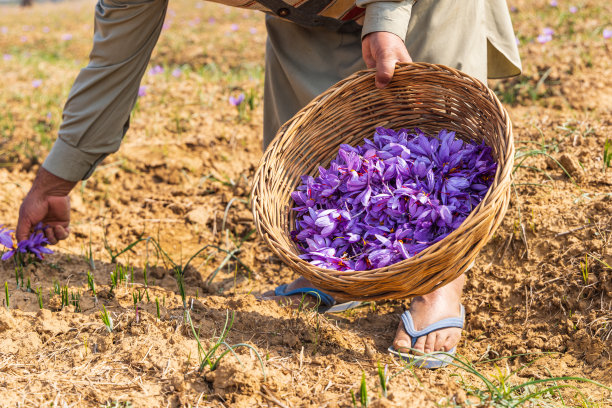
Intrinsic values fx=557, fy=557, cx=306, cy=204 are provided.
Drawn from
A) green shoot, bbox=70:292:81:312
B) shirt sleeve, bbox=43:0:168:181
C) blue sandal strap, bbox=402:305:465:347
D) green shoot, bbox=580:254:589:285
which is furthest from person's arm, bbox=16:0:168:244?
green shoot, bbox=580:254:589:285

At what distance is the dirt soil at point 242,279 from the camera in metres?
1.46

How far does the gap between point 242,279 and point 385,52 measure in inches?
45.0

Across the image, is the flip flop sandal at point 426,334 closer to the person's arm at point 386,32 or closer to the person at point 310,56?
the person at point 310,56

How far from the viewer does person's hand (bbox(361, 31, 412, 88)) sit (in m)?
1.65

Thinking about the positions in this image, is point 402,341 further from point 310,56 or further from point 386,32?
point 310,56

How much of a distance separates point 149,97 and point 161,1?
1924 mm

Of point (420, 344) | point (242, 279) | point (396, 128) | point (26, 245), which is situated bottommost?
point (242, 279)

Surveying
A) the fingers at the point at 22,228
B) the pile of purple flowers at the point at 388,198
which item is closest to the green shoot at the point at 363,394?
the pile of purple flowers at the point at 388,198

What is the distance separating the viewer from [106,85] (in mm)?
1955

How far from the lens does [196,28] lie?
7.73 meters

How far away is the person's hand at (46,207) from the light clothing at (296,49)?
57 millimetres

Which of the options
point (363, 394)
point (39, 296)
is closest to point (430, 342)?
point (363, 394)

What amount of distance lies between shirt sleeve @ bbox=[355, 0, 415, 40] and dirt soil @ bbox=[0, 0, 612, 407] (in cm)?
89

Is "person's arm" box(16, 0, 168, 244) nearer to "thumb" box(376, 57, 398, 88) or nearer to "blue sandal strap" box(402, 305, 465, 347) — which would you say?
"thumb" box(376, 57, 398, 88)
